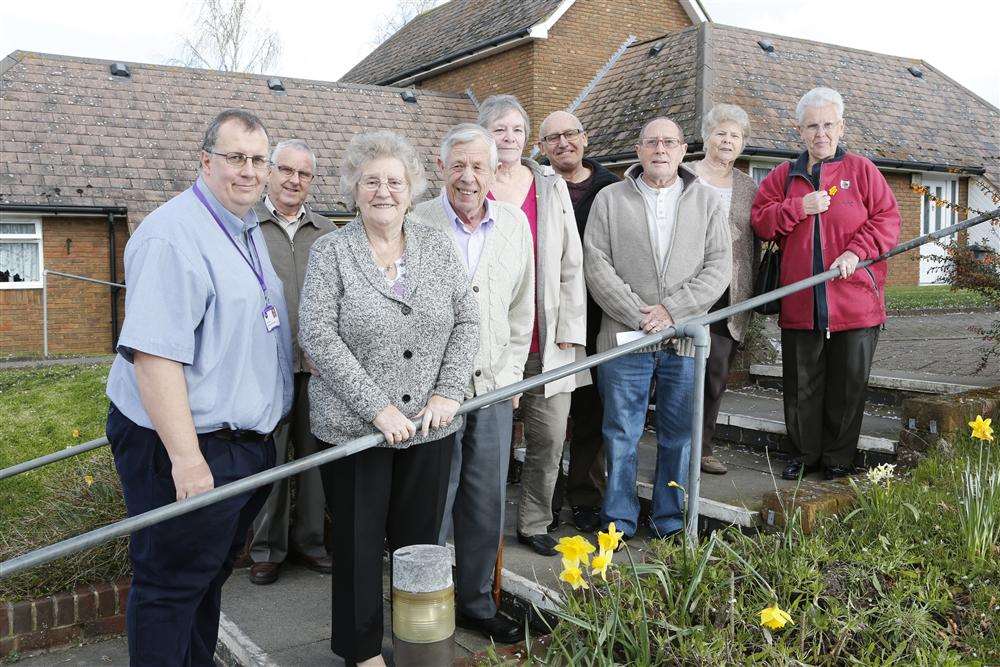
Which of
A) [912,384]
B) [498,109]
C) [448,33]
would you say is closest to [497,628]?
[498,109]

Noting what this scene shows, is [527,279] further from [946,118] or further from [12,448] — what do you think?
[946,118]

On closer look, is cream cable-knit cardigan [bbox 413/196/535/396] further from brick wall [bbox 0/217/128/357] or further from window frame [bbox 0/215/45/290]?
window frame [bbox 0/215/45/290]

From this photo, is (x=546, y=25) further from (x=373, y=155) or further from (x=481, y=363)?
(x=373, y=155)

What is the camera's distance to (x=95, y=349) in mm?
15562

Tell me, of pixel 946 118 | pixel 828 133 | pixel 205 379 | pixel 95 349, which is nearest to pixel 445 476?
pixel 205 379

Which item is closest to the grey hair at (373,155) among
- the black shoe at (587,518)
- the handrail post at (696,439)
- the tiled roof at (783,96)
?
the handrail post at (696,439)

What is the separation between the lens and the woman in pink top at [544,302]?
149 inches

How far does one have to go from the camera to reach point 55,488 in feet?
15.3

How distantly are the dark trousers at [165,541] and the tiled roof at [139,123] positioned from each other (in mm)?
13762

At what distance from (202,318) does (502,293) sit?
1246 millimetres

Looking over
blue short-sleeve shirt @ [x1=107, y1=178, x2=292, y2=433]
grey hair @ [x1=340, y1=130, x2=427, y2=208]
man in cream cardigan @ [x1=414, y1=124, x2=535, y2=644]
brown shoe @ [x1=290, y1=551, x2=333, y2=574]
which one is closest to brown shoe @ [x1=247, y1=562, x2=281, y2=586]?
brown shoe @ [x1=290, y1=551, x2=333, y2=574]

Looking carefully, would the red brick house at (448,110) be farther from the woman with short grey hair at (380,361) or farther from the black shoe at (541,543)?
the woman with short grey hair at (380,361)

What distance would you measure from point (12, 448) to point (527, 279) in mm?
4729

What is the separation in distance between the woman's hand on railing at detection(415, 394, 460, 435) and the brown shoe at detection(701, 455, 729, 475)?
2007mm
